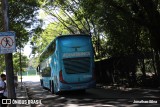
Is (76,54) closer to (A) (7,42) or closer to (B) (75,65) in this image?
(B) (75,65)

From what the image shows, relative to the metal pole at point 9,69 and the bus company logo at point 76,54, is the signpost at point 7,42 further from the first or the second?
the bus company logo at point 76,54

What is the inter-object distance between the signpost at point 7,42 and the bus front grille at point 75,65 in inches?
429

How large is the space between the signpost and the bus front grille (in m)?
10.9

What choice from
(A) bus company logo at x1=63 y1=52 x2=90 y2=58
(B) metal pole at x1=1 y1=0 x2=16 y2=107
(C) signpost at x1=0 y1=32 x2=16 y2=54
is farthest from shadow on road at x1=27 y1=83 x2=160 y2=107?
(C) signpost at x1=0 y1=32 x2=16 y2=54

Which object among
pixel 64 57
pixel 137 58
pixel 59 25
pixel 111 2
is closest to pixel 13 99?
pixel 64 57

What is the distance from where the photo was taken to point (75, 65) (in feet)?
74.8

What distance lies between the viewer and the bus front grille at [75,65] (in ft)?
74.4

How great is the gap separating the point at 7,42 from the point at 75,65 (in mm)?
11172

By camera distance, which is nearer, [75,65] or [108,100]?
[108,100]

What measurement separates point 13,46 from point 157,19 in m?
13.6

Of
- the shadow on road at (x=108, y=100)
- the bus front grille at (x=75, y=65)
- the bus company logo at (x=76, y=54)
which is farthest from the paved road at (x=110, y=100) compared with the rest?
the bus company logo at (x=76, y=54)

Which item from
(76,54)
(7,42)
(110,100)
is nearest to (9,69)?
(7,42)

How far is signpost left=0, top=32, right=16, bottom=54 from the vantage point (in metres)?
11.8

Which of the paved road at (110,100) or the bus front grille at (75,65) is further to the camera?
the bus front grille at (75,65)
